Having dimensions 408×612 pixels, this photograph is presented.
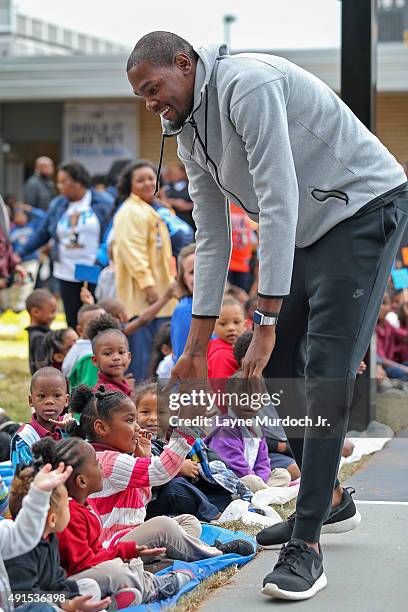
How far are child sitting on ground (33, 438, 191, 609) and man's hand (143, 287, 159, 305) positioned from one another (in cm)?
508

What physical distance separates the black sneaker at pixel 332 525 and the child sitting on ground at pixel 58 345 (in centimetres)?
370

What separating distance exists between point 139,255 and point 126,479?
4694mm

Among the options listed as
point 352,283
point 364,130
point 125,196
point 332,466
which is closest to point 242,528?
point 332,466

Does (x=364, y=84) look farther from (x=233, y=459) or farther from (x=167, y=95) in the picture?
(x=167, y=95)

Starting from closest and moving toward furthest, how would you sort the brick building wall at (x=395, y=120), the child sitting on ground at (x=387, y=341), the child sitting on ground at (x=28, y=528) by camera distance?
the child sitting on ground at (x=28, y=528), the child sitting on ground at (x=387, y=341), the brick building wall at (x=395, y=120)

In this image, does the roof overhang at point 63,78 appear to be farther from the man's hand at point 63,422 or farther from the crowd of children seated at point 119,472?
the man's hand at point 63,422

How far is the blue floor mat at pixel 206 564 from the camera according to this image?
3.97 m

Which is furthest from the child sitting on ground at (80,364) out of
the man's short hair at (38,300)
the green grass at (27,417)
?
the man's short hair at (38,300)

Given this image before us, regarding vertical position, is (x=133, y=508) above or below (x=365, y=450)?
above

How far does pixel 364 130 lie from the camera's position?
406cm

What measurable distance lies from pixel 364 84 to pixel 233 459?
301cm

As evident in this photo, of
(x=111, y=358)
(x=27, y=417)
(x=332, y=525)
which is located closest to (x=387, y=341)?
(x=27, y=417)

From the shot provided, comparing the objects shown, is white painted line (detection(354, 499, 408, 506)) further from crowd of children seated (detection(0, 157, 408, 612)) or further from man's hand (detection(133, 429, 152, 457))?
man's hand (detection(133, 429, 152, 457))

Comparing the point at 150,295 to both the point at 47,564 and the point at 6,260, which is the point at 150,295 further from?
the point at 47,564
